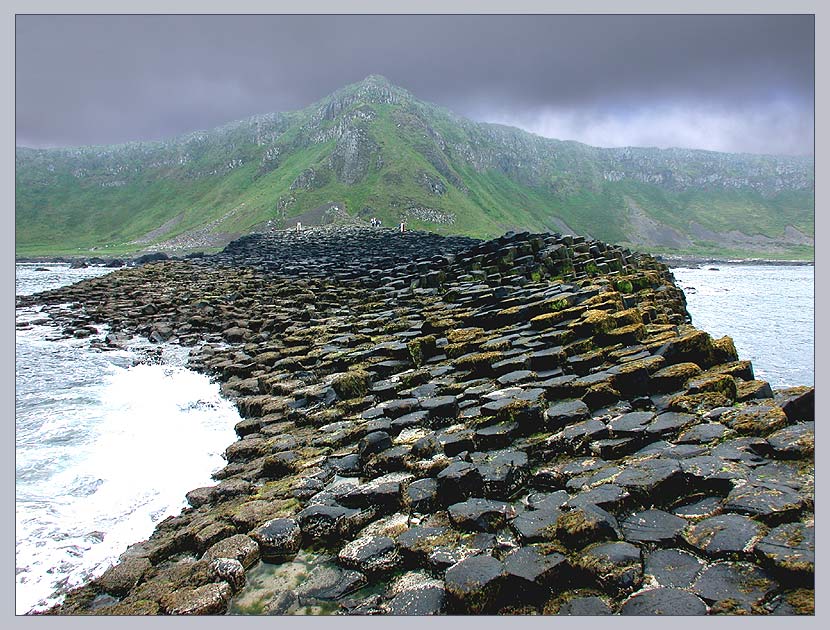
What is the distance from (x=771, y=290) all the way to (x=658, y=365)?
50629mm

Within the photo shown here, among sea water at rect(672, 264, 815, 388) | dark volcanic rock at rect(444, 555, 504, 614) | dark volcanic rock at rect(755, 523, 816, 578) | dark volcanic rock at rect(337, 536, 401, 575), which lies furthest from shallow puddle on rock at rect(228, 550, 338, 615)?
sea water at rect(672, 264, 815, 388)

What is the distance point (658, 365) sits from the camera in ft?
30.9

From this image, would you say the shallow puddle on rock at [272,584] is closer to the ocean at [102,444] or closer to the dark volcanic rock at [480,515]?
the dark volcanic rock at [480,515]

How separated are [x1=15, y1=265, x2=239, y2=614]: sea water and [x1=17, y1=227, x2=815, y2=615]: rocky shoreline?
25.5 inches

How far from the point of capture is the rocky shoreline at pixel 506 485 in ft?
15.1

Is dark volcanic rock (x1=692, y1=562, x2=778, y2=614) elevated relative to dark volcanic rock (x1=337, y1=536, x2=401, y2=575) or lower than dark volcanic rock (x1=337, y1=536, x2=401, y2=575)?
elevated

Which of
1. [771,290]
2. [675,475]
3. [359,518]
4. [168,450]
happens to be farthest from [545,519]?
[771,290]

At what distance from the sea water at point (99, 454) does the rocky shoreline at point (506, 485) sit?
0.65m

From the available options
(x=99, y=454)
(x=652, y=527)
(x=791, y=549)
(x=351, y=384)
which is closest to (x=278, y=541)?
(x=652, y=527)

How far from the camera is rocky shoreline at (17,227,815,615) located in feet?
15.1

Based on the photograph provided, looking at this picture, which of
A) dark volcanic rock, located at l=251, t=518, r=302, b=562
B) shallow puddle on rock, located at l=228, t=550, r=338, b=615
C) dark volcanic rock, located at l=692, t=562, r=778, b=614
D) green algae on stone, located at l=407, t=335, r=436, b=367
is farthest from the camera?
green algae on stone, located at l=407, t=335, r=436, b=367

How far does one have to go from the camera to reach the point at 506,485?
21.4 feet

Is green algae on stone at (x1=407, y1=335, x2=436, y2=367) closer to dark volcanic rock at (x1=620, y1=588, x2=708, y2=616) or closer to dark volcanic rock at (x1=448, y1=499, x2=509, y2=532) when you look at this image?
dark volcanic rock at (x1=448, y1=499, x2=509, y2=532)

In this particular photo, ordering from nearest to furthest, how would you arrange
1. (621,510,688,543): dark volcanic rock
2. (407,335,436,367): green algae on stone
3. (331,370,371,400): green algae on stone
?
(621,510,688,543): dark volcanic rock, (331,370,371,400): green algae on stone, (407,335,436,367): green algae on stone
